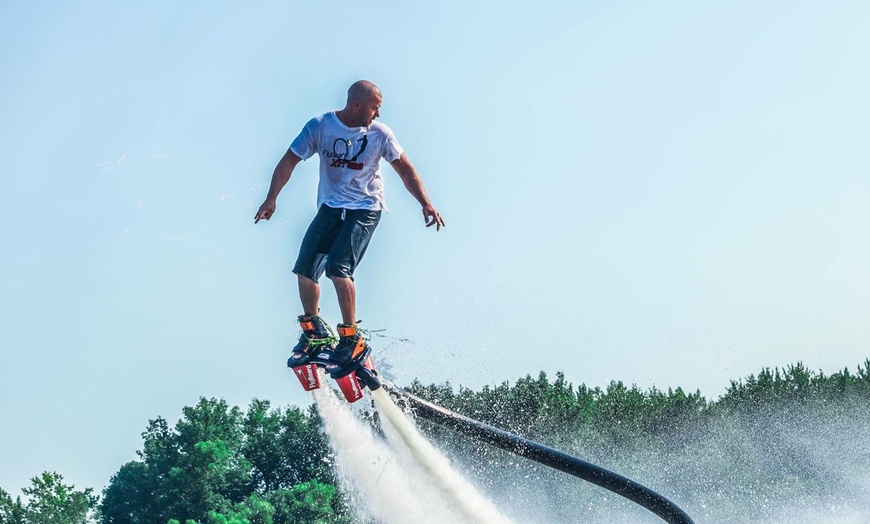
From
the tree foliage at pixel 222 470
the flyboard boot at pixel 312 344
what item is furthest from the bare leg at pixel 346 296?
the tree foliage at pixel 222 470

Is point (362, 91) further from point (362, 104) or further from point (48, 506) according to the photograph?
point (48, 506)

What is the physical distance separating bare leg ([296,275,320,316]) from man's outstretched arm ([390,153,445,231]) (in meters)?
1.59

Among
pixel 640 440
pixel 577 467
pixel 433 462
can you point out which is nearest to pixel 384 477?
pixel 433 462

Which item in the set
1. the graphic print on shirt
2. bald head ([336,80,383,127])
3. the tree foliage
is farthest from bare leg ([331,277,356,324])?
the tree foliage

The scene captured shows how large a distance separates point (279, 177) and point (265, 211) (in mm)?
483

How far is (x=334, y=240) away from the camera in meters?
15.1

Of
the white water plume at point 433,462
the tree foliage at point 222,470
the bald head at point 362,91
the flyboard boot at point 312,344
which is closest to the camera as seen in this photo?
the bald head at point 362,91

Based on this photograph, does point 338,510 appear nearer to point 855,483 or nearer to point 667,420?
point 667,420

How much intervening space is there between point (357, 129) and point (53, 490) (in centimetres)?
7014

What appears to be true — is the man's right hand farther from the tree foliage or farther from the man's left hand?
the tree foliage

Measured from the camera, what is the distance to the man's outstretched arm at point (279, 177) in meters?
14.9

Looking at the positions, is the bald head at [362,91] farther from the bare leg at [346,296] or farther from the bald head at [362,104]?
the bare leg at [346,296]

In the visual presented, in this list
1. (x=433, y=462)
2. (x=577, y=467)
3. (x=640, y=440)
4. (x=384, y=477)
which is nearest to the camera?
(x=577, y=467)

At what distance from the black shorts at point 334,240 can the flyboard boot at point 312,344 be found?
21.3 inches
